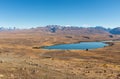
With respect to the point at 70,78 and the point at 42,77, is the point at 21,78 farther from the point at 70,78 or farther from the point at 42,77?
the point at 70,78

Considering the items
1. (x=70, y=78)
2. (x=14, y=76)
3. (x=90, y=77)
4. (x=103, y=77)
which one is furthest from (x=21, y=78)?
(x=103, y=77)

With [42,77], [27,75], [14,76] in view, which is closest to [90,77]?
[42,77]

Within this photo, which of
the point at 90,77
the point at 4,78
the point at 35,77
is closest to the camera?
the point at 4,78

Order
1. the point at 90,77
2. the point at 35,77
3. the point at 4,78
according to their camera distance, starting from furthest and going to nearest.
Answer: the point at 90,77, the point at 35,77, the point at 4,78

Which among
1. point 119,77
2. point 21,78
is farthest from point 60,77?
point 119,77

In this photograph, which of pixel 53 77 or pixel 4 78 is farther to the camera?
pixel 53 77

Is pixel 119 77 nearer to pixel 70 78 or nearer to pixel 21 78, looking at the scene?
pixel 70 78

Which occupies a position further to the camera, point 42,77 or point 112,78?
point 112,78

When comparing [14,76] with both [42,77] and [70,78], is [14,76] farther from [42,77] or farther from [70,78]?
[70,78]
